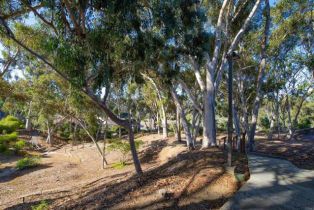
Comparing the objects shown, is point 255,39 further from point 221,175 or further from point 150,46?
point 221,175

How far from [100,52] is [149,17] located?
2223 mm

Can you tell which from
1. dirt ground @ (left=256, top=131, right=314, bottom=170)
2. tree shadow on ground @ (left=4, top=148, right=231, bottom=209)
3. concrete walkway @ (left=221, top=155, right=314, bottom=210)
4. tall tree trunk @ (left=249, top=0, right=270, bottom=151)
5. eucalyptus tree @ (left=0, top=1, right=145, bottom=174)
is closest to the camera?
concrete walkway @ (left=221, top=155, right=314, bottom=210)

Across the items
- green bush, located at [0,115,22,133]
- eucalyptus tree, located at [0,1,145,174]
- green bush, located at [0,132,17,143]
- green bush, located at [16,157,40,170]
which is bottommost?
green bush, located at [16,157,40,170]

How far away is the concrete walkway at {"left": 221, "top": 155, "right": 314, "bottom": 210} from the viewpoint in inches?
211

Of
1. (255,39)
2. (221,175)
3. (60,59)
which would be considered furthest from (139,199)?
(255,39)

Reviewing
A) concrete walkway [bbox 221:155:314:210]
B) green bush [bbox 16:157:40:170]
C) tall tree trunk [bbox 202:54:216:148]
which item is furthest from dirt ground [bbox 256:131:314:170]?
green bush [bbox 16:157:40:170]

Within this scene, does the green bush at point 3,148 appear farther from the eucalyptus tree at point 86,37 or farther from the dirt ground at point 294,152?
the dirt ground at point 294,152

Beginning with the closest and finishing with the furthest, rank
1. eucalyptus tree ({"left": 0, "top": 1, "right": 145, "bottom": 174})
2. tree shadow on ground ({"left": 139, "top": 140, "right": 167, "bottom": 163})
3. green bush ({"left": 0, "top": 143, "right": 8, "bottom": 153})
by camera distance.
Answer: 1. eucalyptus tree ({"left": 0, "top": 1, "right": 145, "bottom": 174})
2. tree shadow on ground ({"left": 139, "top": 140, "right": 167, "bottom": 163})
3. green bush ({"left": 0, "top": 143, "right": 8, "bottom": 153})

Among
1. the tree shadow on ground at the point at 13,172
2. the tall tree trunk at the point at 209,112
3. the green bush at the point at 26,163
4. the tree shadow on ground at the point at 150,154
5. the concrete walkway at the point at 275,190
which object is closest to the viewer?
the concrete walkway at the point at 275,190

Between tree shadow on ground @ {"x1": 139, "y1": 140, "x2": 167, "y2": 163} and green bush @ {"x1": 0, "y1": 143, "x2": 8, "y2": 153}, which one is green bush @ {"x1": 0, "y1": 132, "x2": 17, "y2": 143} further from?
tree shadow on ground @ {"x1": 139, "y1": 140, "x2": 167, "y2": 163}

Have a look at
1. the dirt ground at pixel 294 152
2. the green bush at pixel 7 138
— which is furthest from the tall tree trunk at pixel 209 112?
the green bush at pixel 7 138

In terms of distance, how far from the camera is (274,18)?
634 inches

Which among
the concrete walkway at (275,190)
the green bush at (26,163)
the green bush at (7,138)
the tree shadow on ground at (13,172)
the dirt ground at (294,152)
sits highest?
the green bush at (7,138)

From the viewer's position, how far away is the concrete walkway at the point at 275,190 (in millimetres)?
5348
